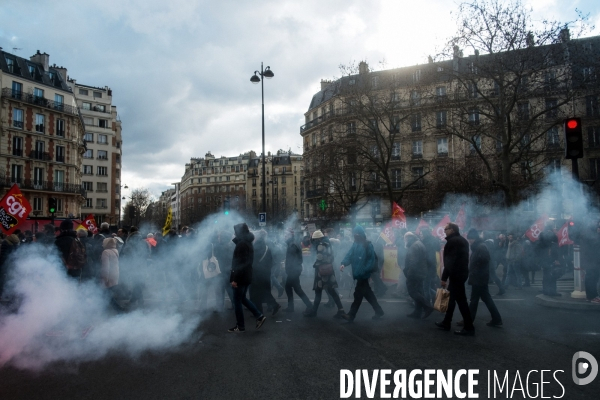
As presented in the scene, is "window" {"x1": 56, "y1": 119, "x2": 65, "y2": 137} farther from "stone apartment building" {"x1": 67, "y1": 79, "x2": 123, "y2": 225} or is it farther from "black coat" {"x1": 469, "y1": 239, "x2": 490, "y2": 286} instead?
"black coat" {"x1": 469, "y1": 239, "x2": 490, "y2": 286}

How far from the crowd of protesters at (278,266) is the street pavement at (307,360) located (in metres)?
0.52

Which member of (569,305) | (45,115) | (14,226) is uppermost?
(45,115)

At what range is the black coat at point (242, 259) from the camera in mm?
6988

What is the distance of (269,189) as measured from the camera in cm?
9925

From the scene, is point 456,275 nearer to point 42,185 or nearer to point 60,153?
point 42,185

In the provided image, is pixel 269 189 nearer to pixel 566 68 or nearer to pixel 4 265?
pixel 566 68

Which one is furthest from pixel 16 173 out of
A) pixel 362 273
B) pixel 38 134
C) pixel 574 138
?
pixel 574 138

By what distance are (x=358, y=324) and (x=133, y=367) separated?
3.78 metres

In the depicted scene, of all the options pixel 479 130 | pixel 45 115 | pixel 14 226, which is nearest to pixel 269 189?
pixel 45 115

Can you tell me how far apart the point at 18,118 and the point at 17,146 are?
271 cm

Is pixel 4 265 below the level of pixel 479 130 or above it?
below

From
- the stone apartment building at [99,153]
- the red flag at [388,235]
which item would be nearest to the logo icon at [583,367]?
the red flag at [388,235]

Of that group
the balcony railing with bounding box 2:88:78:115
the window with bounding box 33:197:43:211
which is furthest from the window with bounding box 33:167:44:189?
the balcony railing with bounding box 2:88:78:115

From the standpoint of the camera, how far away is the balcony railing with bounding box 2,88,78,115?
39.0 meters
